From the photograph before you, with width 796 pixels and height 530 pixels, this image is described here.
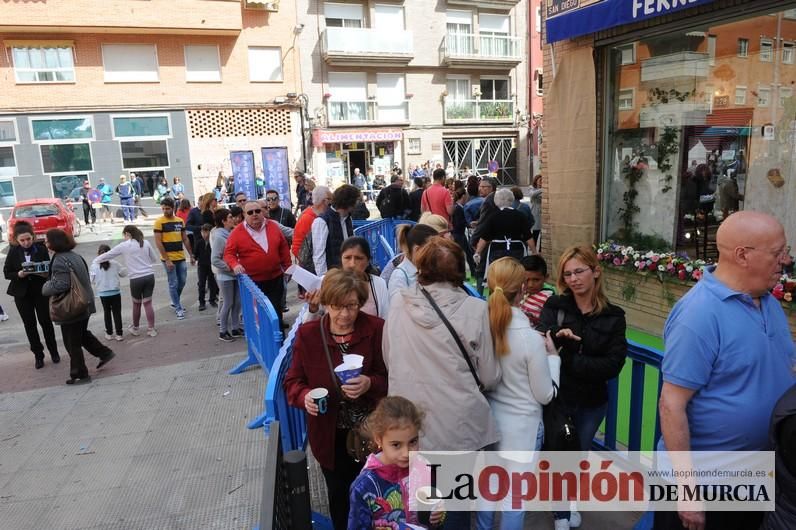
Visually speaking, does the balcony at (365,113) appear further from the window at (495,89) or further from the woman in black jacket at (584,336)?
the woman in black jacket at (584,336)

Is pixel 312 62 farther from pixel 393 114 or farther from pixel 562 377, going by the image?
pixel 562 377

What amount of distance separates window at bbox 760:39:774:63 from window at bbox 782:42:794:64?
4.9 inches

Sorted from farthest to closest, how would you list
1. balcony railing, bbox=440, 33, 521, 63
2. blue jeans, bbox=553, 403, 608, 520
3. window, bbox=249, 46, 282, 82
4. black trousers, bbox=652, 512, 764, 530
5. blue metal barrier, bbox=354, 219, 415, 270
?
balcony railing, bbox=440, 33, 521, 63 → window, bbox=249, 46, 282, 82 → blue metal barrier, bbox=354, 219, 415, 270 → blue jeans, bbox=553, 403, 608, 520 → black trousers, bbox=652, 512, 764, 530

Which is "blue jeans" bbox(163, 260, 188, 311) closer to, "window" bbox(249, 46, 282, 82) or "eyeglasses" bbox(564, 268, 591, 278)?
"eyeglasses" bbox(564, 268, 591, 278)

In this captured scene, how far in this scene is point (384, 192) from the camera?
1119 cm

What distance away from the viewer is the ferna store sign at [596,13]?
5.21 meters

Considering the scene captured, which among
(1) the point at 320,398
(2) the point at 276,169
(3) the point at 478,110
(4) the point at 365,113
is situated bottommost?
(1) the point at 320,398

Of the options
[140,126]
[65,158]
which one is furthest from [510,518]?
[65,158]

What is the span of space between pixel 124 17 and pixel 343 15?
32.9 ft

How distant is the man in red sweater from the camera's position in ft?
19.6

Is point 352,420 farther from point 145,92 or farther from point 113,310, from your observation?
point 145,92

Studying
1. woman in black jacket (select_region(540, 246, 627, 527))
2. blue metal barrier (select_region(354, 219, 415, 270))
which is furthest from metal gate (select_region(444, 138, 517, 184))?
woman in black jacket (select_region(540, 246, 627, 527))

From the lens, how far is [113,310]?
7246 mm

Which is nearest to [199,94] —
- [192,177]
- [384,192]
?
[192,177]
